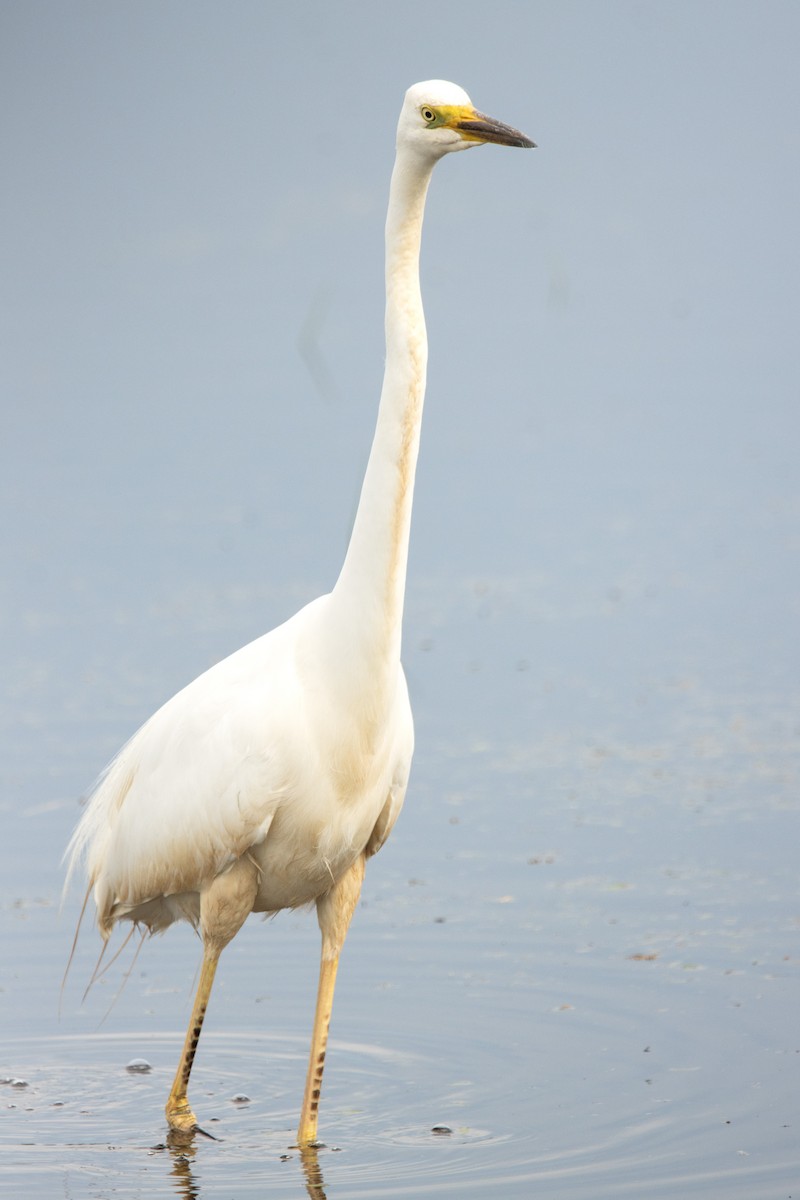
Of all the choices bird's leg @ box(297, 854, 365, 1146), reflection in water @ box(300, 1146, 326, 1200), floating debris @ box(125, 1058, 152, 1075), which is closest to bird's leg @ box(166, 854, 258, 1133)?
bird's leg @ box(297, 854, 365, 1146)

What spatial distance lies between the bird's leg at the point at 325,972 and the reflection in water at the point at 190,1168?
0.29 ft

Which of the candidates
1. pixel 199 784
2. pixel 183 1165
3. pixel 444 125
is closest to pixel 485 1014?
pixel 183 1165

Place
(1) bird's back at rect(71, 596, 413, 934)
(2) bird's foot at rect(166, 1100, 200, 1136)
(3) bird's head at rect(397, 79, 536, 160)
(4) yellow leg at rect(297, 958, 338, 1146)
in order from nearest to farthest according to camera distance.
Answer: (3) bird's head at rect(397, 79, 536, 160)
(1) bird's back at rect(71, 596, 413, 934)
(4) yellow leg at rect(297, 958, 338, 1146)
(2) bird's foot at rect(166, 1100, 200, 1136)

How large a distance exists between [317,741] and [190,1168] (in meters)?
1.39

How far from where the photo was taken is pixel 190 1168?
6223 mm

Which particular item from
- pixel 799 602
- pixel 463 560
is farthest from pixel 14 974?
pixel 463 560

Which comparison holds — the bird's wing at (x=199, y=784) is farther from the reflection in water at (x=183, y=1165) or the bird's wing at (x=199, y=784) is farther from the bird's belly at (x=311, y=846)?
the reflection in water at (x=183, y=1165)

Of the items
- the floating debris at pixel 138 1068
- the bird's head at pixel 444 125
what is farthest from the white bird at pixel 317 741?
the floating debris at pixel 138 1068

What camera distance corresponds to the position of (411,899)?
8820 mm

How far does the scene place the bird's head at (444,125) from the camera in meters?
5.65

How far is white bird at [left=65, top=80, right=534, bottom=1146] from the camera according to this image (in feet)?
18.8

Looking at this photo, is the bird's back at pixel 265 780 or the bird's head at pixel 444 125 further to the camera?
the bird's back at pixel 265 780

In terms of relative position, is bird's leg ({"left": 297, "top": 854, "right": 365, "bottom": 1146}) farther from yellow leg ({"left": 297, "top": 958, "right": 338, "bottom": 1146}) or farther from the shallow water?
the shallow water

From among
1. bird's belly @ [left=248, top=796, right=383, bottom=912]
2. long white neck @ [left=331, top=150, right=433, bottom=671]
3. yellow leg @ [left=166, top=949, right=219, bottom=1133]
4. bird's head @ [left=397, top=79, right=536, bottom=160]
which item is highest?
bird's head @ [left=397, top=79, right=536, bottom=160]
